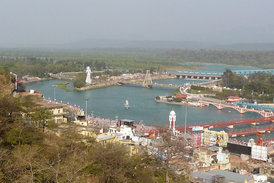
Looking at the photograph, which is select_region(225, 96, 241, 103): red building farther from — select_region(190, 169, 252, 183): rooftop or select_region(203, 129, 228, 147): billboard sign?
select_region(190, 169, 252, 183): rooftop

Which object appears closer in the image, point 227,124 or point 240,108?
point 227,124

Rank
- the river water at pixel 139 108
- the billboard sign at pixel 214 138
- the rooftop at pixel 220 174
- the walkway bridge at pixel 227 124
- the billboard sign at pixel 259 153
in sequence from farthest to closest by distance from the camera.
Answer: the river water at pixel 139 108, the walkway bridge at pixel 227 124, the billboard sign at pixel 214 138, the billboard sign at pixel 259 153, the rooftop at pixel 220 174

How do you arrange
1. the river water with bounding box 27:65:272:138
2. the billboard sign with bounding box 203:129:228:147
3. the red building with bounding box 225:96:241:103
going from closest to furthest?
the billboard sign with bounding box 203:129:228:147 < the river water with bounding box 27:65:272:138 < the red building with bounding box 225:96:241:103

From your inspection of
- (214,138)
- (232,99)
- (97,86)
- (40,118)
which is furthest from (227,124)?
(97,86)

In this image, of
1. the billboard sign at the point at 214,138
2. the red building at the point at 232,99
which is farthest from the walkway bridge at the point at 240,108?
the billboard sign at the point at 214,138

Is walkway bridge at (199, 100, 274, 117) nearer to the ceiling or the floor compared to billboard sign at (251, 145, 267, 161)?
nearer to the floor

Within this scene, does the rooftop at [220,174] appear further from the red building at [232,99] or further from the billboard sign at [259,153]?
the red building at [232,99]

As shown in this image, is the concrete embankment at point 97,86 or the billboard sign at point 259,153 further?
the concrete embankment at point 97,86

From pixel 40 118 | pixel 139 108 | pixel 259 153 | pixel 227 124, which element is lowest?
pixel 139 108

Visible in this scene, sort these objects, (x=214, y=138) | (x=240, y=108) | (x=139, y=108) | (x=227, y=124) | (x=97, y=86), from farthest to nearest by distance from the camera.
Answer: (x=97, y=86)
(x=240, y=108)
(x=139, y=108)
(x=227, y=124)
(x=214, y=138)

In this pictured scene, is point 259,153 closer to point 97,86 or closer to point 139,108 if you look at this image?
point 139,108

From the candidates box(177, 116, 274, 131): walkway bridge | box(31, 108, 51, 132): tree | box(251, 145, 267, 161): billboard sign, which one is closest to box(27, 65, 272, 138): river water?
box(177, 116, 274, 131): walkway bridge
